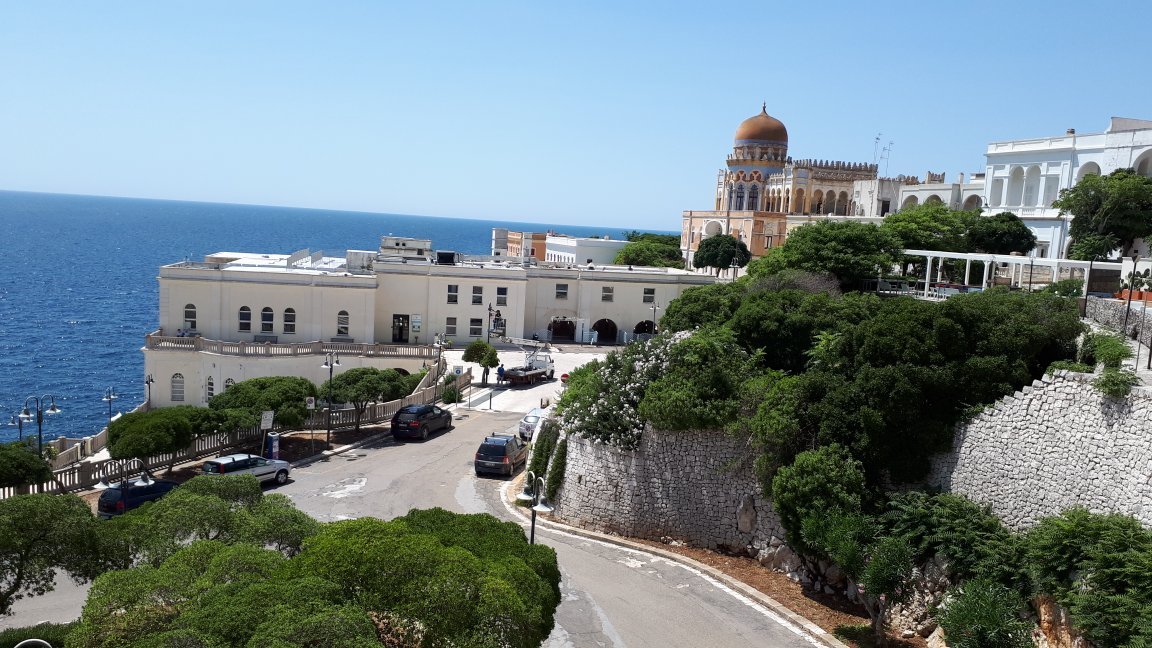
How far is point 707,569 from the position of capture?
2080 centimetres

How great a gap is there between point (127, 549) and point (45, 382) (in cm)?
4699

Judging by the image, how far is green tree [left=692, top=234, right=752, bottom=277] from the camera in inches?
2805

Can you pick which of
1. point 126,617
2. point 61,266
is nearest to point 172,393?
point 126,617

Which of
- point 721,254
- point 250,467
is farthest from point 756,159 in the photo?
point 250,467

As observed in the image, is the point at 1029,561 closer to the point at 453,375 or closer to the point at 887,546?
the point at 887,546

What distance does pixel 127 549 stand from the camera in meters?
13.0

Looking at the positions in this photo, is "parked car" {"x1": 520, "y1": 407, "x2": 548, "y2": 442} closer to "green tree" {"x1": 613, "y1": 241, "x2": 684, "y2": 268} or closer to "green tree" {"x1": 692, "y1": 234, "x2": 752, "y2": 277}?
"green tree" {"x1": 692, "y1": 234, "x2": 752, "y2": 277}

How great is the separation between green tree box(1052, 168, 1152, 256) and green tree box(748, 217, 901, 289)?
10.7m

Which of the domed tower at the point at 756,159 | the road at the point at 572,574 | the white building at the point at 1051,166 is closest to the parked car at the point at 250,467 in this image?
the road at the point at 572,574

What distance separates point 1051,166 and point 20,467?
52241 millimetres

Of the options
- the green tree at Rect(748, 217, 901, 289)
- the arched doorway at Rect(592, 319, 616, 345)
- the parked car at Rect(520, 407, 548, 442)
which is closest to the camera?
the parked car at Rect(520, 407, 548, 442)

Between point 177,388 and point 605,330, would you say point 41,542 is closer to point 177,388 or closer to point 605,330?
point 177,388

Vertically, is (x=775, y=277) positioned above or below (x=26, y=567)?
above

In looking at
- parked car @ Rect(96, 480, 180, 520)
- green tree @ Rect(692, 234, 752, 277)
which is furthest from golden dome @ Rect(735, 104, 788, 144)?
parked car @ Rect(96, 480, 180, 520)
